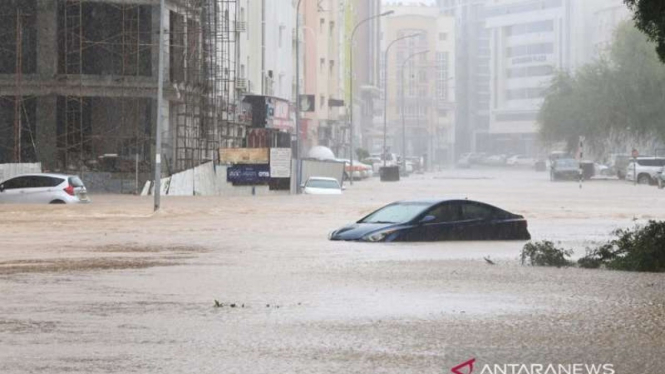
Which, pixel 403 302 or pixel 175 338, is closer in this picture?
pixel 175 338

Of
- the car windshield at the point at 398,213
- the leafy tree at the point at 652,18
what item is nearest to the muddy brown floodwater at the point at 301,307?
the car windshield at the point at 398,213

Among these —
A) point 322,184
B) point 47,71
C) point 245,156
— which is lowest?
point 322,184

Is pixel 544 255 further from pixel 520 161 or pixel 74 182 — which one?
pixel 520 161

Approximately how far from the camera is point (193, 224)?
1608 inches

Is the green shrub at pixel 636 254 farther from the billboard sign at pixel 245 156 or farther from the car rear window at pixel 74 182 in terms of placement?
the billboard sign at pixel 245 156

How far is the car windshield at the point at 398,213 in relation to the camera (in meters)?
31.7

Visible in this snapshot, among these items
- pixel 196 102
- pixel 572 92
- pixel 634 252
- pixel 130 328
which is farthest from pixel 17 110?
pixel 572 92

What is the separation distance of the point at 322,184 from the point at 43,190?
1772 centimetres

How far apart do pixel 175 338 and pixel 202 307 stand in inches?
125

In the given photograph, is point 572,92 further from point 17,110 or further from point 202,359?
point 202,359

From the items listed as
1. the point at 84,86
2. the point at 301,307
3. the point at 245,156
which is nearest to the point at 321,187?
the point at 245,156

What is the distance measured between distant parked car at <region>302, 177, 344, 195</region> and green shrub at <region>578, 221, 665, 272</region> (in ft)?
125

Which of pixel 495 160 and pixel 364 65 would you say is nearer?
pixel 364 65

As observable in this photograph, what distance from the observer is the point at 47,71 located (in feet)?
199
